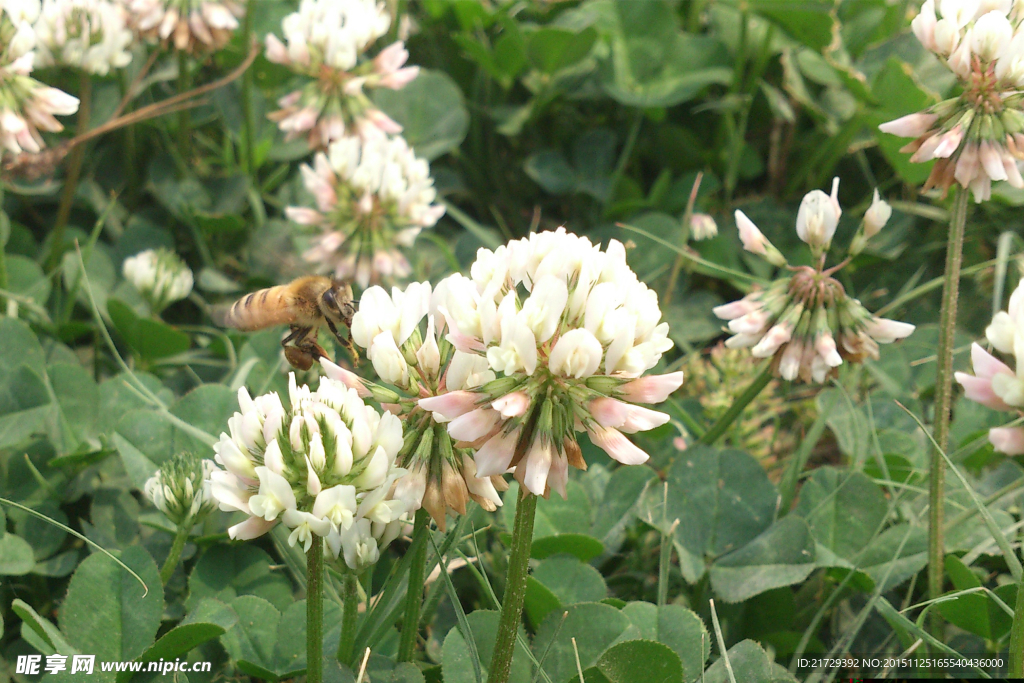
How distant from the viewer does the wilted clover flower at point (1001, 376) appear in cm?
109

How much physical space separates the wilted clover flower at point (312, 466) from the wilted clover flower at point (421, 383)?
0.03 metres

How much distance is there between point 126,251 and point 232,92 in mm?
671

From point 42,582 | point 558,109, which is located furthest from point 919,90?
point 42,582

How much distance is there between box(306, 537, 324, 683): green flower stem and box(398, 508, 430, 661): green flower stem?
123mm

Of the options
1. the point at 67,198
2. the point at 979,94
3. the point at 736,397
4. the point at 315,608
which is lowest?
the point at 736,397

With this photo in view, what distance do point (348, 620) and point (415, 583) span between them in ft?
0.42

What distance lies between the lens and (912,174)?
2.76 metres

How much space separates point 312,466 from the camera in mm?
1109

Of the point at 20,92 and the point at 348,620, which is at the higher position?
the point at 20,92

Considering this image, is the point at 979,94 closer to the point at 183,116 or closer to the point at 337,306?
the point at 337,306

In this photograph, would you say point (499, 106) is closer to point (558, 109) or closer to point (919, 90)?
point (558, 109)

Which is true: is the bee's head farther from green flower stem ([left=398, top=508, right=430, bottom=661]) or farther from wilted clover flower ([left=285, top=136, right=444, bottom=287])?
wilted clover flower ([left=285, top=136, right=444, bottom=287])

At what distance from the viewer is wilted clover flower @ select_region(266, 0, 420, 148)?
8.33 feet

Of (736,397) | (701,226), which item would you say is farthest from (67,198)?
(736,397)
